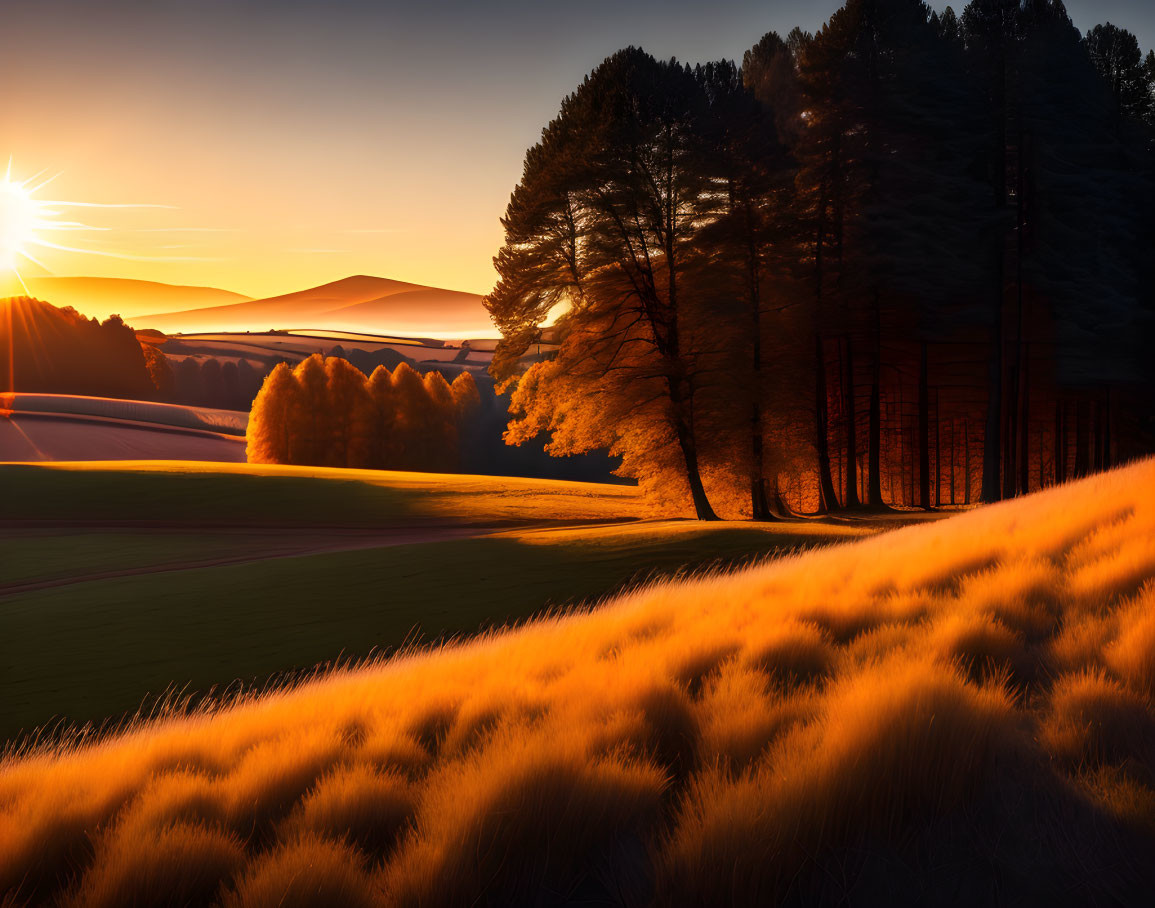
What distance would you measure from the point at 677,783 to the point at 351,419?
208 feet

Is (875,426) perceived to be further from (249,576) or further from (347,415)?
(347,415)

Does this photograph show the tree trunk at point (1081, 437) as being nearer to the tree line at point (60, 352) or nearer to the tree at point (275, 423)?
the tree at point (275, 423)

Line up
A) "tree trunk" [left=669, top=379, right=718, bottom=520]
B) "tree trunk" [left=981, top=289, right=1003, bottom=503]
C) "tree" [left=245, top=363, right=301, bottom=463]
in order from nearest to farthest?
"tree trunk" [left=669, top=379, right=718, bottom=520]
"tree trunk" [left=981, top=289, right=1003, bottom=503]
"tree" [left=245, top=363, right=301, bottom=463]

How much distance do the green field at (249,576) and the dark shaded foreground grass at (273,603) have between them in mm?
46

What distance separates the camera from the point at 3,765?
4641 mm

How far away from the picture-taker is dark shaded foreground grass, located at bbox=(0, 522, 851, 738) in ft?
35.2

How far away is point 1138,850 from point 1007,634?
6.70 feet

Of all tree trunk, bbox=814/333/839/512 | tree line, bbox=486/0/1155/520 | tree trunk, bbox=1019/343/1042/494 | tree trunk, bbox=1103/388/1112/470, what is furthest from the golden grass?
tree trunk, bbox=1103/388/1112/470

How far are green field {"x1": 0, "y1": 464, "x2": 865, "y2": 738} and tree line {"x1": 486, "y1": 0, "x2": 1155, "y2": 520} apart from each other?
516cm

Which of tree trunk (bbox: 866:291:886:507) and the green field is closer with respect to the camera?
the green field

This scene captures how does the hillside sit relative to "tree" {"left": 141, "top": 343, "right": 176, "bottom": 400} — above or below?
below

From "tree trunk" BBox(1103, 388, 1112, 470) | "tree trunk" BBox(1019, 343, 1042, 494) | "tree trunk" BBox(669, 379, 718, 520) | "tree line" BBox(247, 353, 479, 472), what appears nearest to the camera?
"tree trunk" BBox(669, 379, 718, 520)

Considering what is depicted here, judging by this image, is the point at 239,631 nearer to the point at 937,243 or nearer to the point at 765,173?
the point at 765,173

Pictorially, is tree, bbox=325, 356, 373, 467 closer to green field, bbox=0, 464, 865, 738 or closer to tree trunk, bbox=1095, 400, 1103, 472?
green field, bbox=0, 464, 865, 738
